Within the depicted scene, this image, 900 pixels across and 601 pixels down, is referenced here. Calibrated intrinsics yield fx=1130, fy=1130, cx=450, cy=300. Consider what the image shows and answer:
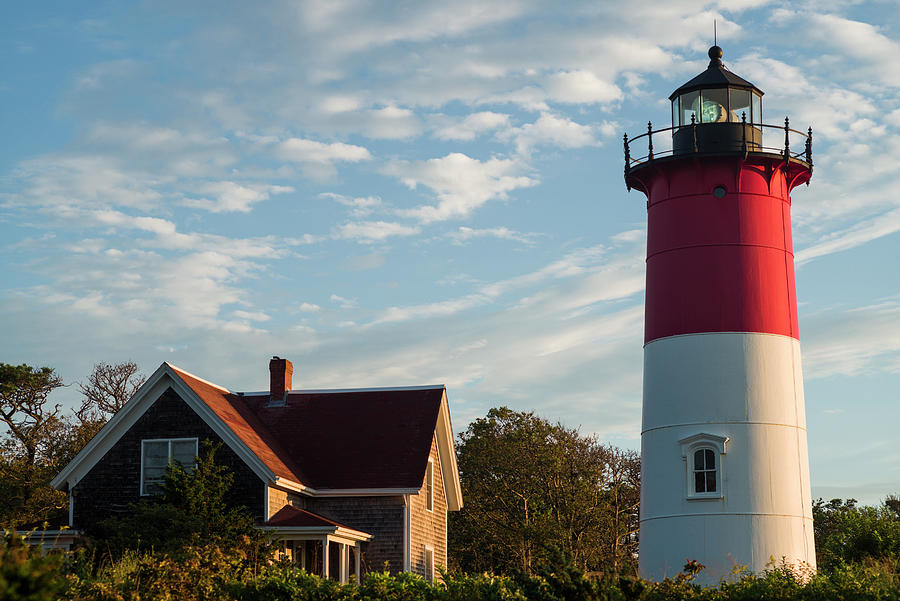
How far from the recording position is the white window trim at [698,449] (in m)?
23.1

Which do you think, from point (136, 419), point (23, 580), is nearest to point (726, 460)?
point (136, 419)

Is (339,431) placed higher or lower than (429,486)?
higher

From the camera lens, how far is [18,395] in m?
46.5

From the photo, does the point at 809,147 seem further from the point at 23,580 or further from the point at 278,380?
the point at 23,580

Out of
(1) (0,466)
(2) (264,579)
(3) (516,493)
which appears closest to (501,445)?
(3) (516,493)

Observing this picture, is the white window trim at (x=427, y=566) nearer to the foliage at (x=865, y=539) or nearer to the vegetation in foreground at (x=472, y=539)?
the vegetation in foreground at (x=472, y=539)

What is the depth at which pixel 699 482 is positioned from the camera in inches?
919

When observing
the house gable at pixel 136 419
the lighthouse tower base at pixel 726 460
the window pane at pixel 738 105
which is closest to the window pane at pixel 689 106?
the window pane at pixel 738 105

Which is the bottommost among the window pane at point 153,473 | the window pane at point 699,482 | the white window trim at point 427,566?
the white window trim at point 427,566

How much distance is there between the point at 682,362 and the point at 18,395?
32.1 m

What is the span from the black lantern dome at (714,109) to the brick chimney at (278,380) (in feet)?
41.6

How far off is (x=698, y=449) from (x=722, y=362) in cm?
188

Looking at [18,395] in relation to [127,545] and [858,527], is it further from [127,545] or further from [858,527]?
[858,527]

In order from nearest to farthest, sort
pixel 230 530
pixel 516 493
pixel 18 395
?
pixel 230 530 < pixel 516 493 < pixel 18 395
